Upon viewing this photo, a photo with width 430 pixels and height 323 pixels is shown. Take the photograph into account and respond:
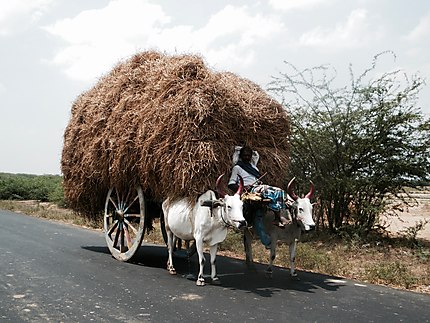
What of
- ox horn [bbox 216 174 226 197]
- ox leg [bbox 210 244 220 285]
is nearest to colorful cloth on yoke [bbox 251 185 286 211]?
ox horn [bbox 216 174 226 197]

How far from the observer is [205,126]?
24.4 feet

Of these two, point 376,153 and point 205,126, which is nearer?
point 205,126

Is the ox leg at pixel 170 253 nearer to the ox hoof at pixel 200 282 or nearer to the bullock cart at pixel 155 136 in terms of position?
the bullock cart at pixel 155 136

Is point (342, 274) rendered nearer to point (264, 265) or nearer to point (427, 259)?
point (264, 265)

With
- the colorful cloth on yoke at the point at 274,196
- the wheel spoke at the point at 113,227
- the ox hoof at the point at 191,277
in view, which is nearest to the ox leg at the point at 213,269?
the ox hoof at the point at 191,277

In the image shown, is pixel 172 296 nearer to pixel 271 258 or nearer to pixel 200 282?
pixel 200 282

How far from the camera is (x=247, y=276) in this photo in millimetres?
7980

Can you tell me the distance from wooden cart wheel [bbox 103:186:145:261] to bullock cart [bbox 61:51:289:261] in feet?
0.06

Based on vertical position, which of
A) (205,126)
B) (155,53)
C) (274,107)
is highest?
(155,53)

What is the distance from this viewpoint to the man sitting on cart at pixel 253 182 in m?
7.19

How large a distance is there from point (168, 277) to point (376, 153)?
6.01 m

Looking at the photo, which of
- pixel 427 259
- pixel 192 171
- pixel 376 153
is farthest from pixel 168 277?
pixel 376 153

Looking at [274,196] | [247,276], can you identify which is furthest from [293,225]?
[247,276]

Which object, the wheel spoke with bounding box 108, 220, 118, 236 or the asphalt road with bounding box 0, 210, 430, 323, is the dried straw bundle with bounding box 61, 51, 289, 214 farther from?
the asphalt road with bounding box 0, 210, 430, 323
